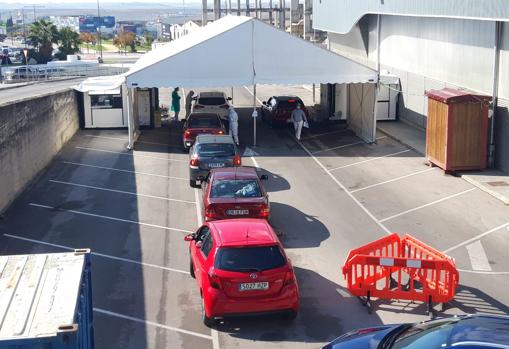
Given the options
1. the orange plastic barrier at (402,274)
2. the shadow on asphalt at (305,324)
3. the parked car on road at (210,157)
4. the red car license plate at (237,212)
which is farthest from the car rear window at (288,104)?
the shadow on asphalt at (305,324)

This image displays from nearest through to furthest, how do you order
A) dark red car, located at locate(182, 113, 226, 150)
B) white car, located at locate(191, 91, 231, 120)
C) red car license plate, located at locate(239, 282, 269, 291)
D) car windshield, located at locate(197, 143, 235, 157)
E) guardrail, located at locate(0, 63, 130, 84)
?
red car license plate, located at locate(239, 282, 269, 291)
car windshield, located at locate(197, 143, 235, 157)
dark red car, located at locate(182, 113, 226, 150)
white car, located at locate(191, 91, 231, 120)
guardrail, located at locate(0, 63, 130, 84)

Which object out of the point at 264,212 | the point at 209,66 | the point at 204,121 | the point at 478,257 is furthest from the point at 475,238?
the point at 209,66

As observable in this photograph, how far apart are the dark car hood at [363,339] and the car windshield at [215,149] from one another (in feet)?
43.3

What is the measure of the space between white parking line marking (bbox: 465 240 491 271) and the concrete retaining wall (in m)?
11.1

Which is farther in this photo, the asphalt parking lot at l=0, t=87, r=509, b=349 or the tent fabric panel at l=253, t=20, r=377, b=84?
the tent fabric panel at l=253, t=20, r=377, b=84

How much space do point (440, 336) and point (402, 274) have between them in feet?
22.4

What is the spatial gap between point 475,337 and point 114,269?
8909mm

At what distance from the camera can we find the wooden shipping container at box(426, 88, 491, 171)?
22.9 meters

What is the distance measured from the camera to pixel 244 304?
38.1 feet

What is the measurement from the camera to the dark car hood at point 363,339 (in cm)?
828

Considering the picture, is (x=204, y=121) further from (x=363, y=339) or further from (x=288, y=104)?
(x=363, y=339)

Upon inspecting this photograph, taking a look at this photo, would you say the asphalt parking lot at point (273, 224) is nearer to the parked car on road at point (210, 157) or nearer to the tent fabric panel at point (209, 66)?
the parked car on road at point (210, 157)

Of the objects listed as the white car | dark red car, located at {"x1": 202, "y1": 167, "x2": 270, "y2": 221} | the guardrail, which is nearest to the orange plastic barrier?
dark red car, located at {"x1": 202, "y1": 167, "x2": 270, "y2": 221}

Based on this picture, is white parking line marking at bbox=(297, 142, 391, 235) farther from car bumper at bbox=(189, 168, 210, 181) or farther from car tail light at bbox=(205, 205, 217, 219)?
car tail light at bbox=(205, 205, 217, 219)
